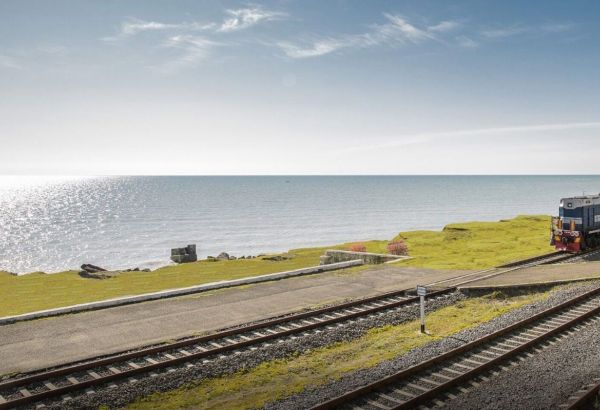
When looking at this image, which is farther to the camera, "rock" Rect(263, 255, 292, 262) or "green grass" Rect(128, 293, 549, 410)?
"rock" Rect(263, 255, 292, 262)

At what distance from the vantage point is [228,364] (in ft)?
43.7

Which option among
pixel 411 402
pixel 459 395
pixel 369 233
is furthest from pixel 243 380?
pixel 369 233

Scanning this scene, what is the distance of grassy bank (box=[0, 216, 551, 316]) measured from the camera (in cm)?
2570

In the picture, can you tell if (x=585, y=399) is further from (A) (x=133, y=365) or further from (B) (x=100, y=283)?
(B) (x=100, y=283)

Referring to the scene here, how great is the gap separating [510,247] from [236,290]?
23469 mm

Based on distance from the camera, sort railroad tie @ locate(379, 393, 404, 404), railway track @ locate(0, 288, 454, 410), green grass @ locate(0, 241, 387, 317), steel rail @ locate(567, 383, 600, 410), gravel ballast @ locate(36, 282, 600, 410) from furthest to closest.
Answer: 1. green grass @ locate(0, 241, 387, 317)
2. railway track @ locate(0, 288, 454, 410)
3. gravel ballast @ locate(36, 282, 600, 410)
4. railroad tie @ locate(379, 393, 404, 404)
5. steel rail @ locate(567, 383, 600, 410)

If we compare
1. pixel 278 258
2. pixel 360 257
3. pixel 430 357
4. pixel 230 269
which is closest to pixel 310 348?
pixel 430 357

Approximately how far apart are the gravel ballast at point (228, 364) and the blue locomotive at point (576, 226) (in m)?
18.1

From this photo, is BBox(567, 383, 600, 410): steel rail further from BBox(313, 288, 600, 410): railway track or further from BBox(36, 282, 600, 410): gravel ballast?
BBox(313, 288, 600, 410): railway track

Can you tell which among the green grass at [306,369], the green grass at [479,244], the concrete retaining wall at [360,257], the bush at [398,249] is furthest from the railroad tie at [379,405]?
the bush at [398,249]

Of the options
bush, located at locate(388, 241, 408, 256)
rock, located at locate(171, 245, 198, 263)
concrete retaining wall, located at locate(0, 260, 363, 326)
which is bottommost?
rock, located at locate(171, 245, 198, 263)

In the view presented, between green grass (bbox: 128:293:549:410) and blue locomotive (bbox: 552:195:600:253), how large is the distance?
15881 millimetres

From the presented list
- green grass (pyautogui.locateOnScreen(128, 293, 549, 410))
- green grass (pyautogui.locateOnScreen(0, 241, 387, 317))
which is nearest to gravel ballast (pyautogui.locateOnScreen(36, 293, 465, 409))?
green grass (pyautogui.locateOnScreen(128, 293, 549, 410))

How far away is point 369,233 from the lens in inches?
3752
